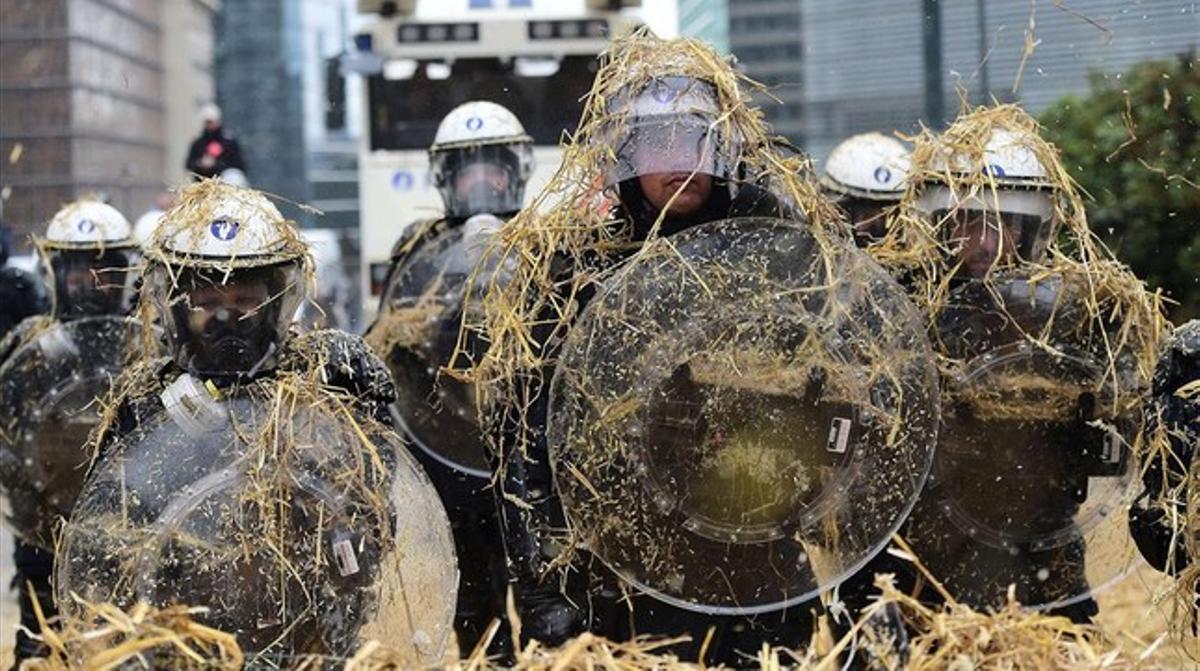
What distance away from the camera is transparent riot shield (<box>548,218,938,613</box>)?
441 centimetres

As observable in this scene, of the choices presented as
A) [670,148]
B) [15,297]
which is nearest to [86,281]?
[15,297]

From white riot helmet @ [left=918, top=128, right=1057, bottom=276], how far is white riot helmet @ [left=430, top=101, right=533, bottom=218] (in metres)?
2.56

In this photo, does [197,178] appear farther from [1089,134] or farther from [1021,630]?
[1089,134]

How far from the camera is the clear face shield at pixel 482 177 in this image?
24.9 ft

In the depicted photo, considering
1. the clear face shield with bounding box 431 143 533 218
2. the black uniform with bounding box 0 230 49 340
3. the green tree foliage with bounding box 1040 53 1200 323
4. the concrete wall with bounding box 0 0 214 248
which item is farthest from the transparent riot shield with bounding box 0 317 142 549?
the concrete wall with bounding box 0 0 214 248

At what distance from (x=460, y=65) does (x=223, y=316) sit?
9004 millimetres

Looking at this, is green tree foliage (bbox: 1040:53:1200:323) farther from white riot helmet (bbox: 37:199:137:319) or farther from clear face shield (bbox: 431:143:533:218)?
white riot helmet (bbox: 37:199:137:319)

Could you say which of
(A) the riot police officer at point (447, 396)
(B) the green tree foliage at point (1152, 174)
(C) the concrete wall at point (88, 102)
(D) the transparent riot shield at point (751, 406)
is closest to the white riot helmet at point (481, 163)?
(A) the riot police officer at point (447, 396)

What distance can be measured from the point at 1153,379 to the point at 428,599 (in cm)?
176

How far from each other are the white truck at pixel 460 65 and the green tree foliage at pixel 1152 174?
3.43m

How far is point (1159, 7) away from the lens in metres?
10.2

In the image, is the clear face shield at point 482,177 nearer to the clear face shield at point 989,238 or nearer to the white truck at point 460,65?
the clear face shield at point 989,238

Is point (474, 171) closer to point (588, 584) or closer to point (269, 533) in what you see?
point (588, 584)

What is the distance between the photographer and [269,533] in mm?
4051
